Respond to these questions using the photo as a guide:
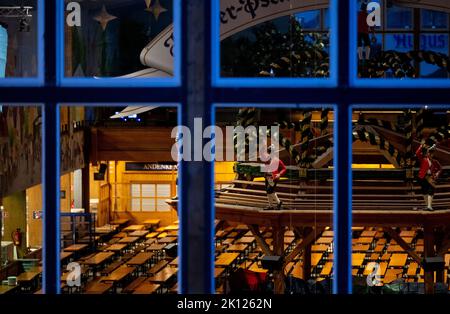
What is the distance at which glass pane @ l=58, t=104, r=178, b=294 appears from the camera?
1136 centimetres

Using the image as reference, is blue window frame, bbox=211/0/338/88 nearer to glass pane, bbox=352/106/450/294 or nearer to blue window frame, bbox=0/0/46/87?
blue window frame, bbox=0/0/46/87

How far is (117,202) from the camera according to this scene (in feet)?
57.9

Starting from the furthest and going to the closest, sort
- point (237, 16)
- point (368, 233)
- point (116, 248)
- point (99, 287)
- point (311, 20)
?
point (368, 233) < point (116, 248) < point (99, 287) < point (311, 20) < point (237, 16)

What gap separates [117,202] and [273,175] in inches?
442

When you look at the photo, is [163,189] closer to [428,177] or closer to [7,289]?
[7,289]

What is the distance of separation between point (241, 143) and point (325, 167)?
844mm

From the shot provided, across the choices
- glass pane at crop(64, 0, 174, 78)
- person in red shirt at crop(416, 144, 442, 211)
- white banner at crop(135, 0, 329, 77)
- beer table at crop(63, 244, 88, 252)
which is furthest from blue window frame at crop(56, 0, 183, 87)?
beer table at crop(63, 244, 88, 252)

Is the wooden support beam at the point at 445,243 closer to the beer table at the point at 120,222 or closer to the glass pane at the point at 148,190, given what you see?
the beer table at the point at 120,222

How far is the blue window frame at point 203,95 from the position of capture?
1.21 metres

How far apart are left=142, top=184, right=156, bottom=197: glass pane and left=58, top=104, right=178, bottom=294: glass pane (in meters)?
0.02

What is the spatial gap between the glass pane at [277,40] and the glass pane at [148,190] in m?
8.70

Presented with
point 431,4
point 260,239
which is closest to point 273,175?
point 260,239
